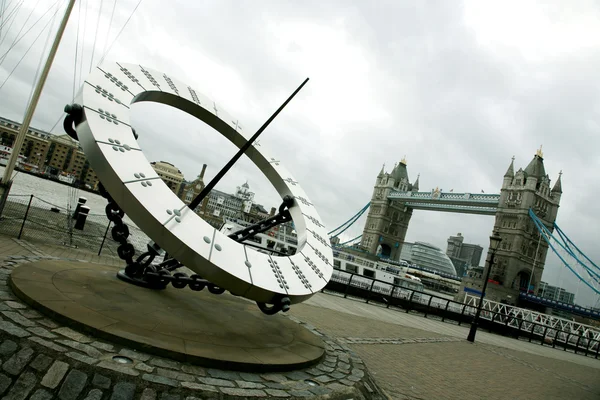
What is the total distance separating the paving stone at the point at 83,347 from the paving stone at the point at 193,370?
0.50m

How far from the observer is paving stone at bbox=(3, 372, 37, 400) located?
1863mm

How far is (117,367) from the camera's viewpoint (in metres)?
2.02

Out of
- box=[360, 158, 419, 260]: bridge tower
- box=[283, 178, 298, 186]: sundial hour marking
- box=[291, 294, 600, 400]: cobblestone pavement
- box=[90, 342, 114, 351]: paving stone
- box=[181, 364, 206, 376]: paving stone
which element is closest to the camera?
box=[90, 342, 114, 351]: paving stone

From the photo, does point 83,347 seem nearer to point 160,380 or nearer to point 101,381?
point 101,381

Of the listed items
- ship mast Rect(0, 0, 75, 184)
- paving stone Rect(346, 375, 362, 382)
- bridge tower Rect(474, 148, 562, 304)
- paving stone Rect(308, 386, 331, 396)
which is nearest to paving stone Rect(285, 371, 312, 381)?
paving stone Rect(308, 386, 331, 396)

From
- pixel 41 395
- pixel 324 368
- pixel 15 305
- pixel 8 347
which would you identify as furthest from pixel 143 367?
pixel 324 368

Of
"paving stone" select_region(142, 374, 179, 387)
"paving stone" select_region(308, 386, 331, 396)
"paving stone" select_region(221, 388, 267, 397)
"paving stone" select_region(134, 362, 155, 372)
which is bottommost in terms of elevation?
"paving stone" select_region(308, 386, 331, 396)

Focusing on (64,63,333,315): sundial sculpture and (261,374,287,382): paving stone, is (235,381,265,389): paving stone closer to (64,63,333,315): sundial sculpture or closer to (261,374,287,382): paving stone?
(261,374,287,382): paving stone

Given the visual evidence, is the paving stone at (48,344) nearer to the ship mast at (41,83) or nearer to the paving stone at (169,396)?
the paving stone at (169,396)

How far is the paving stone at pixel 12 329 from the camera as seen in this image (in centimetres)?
208

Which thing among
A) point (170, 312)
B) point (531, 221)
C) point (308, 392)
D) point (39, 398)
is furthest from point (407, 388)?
point (531, 221)

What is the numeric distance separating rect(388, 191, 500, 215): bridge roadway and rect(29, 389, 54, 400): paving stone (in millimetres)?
56776

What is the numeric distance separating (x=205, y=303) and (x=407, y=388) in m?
2.39

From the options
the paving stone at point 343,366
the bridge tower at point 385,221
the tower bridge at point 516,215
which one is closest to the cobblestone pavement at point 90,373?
the paving stone at point 343,366
